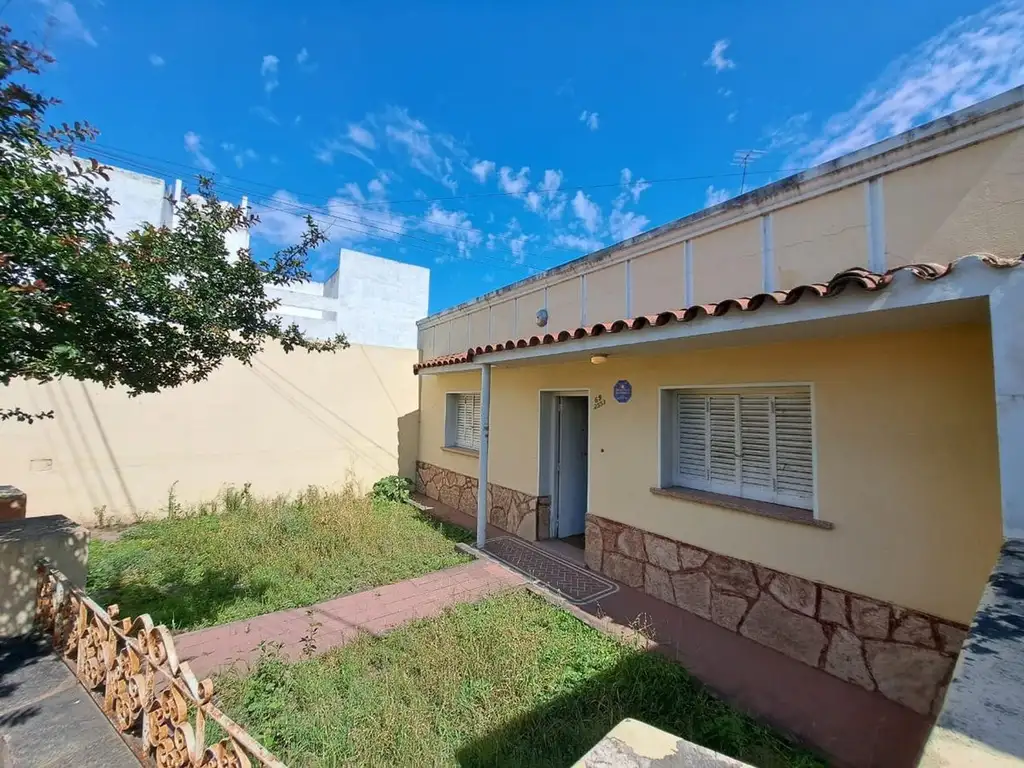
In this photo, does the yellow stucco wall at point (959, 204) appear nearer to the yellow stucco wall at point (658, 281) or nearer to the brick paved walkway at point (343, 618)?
the yellow stucco wall at point (658, 281)

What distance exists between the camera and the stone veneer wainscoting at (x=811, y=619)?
402 centimetres

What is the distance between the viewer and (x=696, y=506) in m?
5.94

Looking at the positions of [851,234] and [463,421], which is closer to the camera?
[851,234]

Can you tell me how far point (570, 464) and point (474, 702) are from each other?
18.4 ft

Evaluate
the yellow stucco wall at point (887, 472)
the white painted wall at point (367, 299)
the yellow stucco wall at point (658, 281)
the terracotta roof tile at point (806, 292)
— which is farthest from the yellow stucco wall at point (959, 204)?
the white painted wall at point (367, 299)

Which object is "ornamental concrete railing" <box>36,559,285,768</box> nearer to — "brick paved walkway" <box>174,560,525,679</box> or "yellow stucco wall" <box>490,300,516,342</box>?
"brick paved walkway" <box>174,560,525,679</box>

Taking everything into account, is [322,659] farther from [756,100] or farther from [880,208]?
[756,100]

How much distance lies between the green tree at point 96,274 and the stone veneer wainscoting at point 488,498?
6091mm

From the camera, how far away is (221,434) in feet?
34.3

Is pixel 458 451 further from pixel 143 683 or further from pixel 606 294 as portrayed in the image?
pixel 143 683

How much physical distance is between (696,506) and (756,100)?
349 inches

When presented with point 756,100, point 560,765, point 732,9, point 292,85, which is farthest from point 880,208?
point 292,85

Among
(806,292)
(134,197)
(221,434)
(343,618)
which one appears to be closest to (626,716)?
(343,618)

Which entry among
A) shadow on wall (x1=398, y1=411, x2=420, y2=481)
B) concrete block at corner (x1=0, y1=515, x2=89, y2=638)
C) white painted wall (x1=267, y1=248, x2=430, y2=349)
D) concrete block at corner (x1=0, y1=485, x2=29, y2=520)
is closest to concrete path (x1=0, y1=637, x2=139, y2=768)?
concrete block at corner (x1=0, y1=515, x2=89, y2=638)
